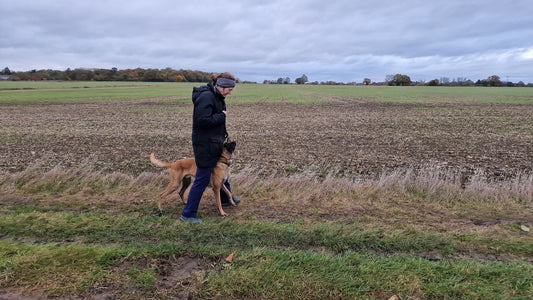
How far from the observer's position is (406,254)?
404cm

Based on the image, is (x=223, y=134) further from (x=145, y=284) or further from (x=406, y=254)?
(x=406, y=254)

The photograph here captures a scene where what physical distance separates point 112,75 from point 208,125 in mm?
125190

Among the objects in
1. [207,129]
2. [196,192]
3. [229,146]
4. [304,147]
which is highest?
[207,129]

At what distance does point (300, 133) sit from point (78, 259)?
528 inches

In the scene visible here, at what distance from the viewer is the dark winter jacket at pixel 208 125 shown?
15.4 ft

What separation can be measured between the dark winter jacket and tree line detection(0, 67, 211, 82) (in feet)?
344

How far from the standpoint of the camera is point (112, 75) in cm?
11288

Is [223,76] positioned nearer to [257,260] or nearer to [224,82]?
[224,82]

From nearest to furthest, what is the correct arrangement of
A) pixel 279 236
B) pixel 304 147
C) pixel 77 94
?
pixel 279 236 → pixel 304 147 → pixel 77 94

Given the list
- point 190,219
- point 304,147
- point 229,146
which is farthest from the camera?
point 304,147

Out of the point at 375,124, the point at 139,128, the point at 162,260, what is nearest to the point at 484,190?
the point at 162,260

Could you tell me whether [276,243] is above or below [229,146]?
below

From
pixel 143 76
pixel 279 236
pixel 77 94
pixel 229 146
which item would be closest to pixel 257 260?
pixel 279 236

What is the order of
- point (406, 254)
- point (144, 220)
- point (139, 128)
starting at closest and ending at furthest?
1. point (406, 254)
2. point (144, 220)
3. point (139, 128)
